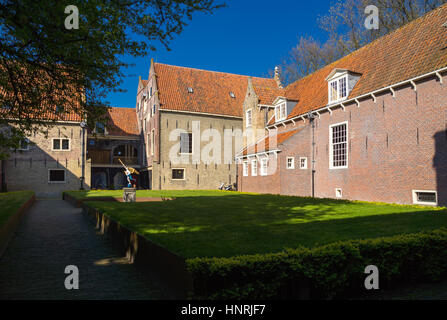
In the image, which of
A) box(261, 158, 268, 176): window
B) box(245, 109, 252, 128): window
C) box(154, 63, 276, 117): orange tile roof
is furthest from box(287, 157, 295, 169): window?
box(154, 63, 276, 117): orange tile roof

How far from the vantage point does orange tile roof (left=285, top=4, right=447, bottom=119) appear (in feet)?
49.0

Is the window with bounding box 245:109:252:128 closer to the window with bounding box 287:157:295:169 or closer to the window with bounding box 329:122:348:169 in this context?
the window with bounding box 287:157:295:169

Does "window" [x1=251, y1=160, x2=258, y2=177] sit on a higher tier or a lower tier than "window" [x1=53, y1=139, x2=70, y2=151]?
lower

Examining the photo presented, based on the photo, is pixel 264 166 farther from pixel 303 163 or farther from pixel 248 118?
pixel 248 118

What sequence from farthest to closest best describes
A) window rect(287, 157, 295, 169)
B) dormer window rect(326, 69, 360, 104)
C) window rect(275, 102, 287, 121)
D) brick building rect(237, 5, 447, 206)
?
window rect(275, 102, 287, 121) < window rect(287, 157, 295, 169) < dormer window rect(326, 69, 360, 104) < brick building rect(237, 5, 447, 206)

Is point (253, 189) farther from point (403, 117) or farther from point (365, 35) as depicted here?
point (365, 35)

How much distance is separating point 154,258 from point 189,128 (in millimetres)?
27334

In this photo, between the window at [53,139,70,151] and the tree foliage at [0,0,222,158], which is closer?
the tree foliage at [0,0,222,158]

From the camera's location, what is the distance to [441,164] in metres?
13.5

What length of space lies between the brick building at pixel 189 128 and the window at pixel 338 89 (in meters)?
10.4

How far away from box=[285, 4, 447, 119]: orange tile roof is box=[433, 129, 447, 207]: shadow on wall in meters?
2.92

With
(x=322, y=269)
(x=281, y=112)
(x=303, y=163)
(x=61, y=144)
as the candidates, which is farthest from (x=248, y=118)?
(x=322, y=269)

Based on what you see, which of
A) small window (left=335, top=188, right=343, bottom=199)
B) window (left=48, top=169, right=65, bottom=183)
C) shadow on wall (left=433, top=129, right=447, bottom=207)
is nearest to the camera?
shadow on wall (left=433, top=129, right=447, bottom=207)

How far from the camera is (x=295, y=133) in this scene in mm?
22500
